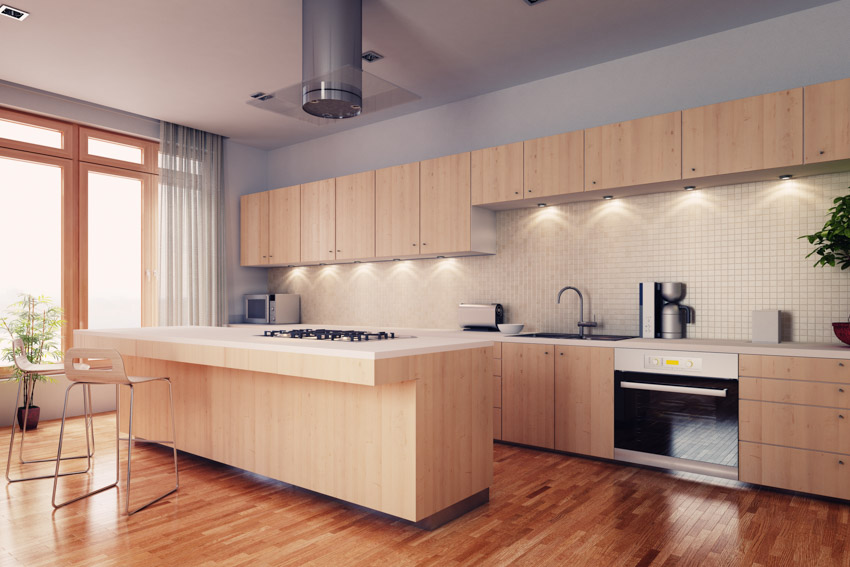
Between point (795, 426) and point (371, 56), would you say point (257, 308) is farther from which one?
point (795, 426)

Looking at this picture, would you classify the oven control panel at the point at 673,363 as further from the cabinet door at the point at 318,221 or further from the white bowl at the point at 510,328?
the cabinet door at the point at 318,221

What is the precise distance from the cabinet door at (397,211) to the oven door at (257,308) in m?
1.66

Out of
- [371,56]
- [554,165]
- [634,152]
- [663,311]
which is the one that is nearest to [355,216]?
[371,56]

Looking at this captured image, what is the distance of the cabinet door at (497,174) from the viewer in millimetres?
4078

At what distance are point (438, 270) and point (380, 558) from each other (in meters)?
3.05

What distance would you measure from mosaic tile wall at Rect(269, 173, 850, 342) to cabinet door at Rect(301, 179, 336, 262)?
696mm

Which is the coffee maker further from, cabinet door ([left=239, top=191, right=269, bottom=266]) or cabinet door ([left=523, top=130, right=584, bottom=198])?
cabinet door ([left=239, top=191, right=269, bottom=266])

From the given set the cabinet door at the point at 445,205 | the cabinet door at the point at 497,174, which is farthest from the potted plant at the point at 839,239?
the cabinet door at the point at 445,205

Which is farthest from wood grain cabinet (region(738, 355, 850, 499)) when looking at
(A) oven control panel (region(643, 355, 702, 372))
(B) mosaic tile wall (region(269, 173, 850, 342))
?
(B) mosaic tile wall (region(269, 173, 850, 342))

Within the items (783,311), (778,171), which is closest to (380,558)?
(783,311)

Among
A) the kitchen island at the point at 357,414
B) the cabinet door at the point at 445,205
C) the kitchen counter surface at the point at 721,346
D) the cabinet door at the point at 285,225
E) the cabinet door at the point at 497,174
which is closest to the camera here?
the kitchen island at the point at 357,414

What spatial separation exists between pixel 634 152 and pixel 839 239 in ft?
4.03

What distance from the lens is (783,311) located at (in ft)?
11.0

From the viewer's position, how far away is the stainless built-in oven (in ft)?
10.0
